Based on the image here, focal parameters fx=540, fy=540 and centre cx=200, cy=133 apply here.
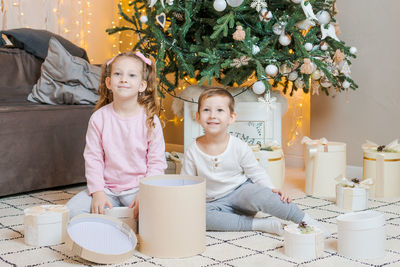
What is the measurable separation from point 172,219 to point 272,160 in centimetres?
104

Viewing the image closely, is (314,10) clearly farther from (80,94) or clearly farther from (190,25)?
(80,94)

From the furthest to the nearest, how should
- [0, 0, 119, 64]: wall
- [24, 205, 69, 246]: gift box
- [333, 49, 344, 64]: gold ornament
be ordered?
[0, 0, 119, 64]: wall, [333, 49, 344, 64]: gold ornament, [24, 205, 69, 246]: gift box

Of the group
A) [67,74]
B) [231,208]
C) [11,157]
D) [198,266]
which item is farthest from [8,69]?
[198,266]

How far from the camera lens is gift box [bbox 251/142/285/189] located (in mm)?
2520

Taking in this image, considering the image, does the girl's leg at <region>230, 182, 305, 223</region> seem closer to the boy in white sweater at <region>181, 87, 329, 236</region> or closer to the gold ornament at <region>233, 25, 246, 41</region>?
the boy in white sweater at <region>181, 87, 329, 236</region>

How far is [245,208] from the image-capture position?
196 centimetres

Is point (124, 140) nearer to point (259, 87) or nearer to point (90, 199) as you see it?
point (90, 199)

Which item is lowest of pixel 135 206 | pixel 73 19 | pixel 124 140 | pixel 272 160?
pixel 135 206

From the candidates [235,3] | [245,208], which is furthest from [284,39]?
[245,208]

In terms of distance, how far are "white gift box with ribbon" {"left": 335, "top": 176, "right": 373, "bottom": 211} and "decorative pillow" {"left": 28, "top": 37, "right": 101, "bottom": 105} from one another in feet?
4.61

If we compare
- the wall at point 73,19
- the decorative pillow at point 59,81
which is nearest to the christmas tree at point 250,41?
the decorative pillow at point 59,81

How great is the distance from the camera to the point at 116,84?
6.58ft

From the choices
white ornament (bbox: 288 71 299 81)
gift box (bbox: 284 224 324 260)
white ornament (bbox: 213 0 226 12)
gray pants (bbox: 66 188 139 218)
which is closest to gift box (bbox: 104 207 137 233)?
gray pants (bbox: 66 188 139 218)

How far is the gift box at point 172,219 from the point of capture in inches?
62.6
